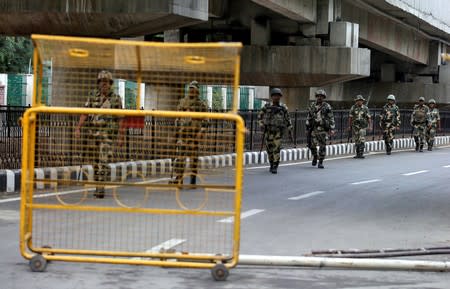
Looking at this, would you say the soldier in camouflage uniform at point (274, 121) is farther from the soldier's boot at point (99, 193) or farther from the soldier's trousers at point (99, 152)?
the soldier's boot at point (99, 193)

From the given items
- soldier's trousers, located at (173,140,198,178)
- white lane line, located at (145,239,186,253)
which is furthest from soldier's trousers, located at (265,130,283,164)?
soldier's trousers, located at (173,140,198,178)

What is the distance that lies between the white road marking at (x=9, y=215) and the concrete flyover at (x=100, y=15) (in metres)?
8.24

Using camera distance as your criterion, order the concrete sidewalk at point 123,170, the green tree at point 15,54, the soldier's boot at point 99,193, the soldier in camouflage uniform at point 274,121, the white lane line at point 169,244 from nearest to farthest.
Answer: the concrete sidewalk at point 123,170 < the white lane line at point 169,244 < the soldier's boot at point 99,193 < the soldier in camouflage uniform at point 274,121 < the green tree at point 15,54

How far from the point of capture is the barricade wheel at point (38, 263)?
836 centimetres

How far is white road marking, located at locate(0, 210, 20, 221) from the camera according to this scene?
12258mm

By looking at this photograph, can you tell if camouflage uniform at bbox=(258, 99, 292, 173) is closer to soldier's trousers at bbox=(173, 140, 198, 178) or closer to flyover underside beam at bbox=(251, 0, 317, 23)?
flyover underside beam at bbox=(251, 0, 317, 23)

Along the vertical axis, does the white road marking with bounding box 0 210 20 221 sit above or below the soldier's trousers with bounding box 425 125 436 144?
below


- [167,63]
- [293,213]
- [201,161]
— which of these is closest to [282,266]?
[201,161]

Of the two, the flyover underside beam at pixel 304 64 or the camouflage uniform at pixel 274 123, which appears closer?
the camouflage uniform at pixel 274 123

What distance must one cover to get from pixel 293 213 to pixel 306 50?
1896 centimetres

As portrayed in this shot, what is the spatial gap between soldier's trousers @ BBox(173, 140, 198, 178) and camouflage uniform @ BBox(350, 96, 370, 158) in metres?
20.2

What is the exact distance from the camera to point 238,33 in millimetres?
34062

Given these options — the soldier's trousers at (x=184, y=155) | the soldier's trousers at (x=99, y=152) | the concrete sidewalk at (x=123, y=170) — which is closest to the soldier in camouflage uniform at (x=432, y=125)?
the concrete sidewalk at (x=123, y=170)

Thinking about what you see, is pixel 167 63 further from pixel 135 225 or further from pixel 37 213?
pixel 135 225
